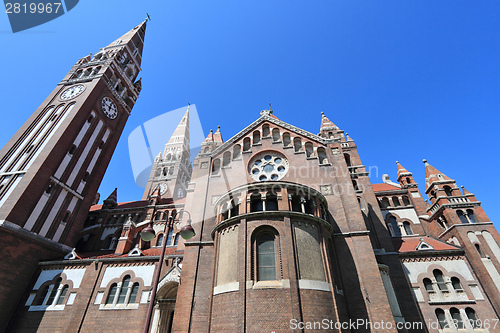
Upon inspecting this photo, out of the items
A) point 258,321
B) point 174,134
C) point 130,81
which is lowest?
point 258,321

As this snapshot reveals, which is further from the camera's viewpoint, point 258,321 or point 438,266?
point 438,266

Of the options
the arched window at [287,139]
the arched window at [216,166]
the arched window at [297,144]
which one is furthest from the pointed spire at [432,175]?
the arched window at [216,166]

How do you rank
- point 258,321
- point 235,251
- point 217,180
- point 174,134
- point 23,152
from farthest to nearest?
1. point 174,134
2. point 23,152
3. point 217,180
4. point 235,251
5. point 258,321

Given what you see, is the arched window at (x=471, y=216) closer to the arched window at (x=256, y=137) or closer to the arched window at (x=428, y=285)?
the arched window at (x=428, y=285)

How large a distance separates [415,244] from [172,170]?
1649 inches

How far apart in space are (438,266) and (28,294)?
114ft

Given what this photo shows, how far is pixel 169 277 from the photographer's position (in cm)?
2131

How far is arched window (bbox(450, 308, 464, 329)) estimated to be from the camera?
58.1 ft

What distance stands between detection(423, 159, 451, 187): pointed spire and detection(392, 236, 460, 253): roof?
21.0 feet

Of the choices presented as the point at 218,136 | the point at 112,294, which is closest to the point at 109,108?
the point at 218,136

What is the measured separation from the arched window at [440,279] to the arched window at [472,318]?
169cm

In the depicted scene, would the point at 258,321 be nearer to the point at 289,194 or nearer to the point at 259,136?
the point at 289,194

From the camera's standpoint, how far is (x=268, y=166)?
918 inches

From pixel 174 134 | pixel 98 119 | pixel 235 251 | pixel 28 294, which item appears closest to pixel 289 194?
pixel 235 251
